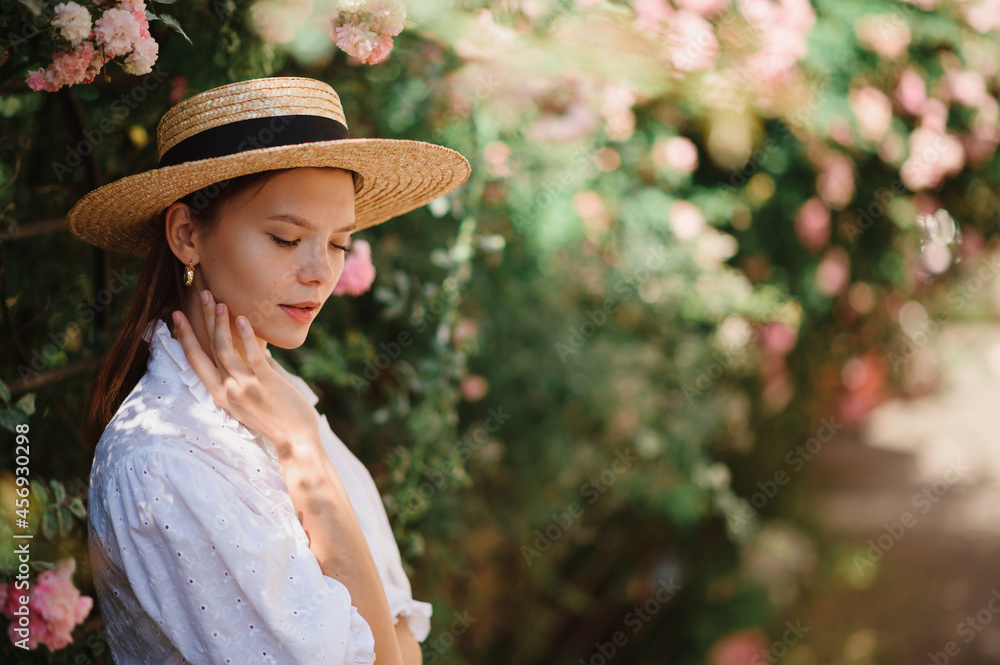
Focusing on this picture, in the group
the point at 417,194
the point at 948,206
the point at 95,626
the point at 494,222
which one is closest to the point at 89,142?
the point at 417,194

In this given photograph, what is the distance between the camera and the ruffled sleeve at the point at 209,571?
1.20 metres

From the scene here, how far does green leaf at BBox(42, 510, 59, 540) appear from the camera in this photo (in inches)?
60.2

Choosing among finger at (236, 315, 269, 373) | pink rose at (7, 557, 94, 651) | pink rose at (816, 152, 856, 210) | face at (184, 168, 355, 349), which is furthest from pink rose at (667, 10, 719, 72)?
pink rose at (7, 557, 94, 651)

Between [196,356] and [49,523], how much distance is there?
0.50 metres

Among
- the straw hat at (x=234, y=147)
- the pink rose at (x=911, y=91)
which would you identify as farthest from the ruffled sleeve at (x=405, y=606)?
the pink rose at (x=911, y=91)

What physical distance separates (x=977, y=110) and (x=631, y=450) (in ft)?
8.44

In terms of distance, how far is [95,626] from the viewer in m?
1.88

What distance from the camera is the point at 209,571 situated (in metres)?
1.20

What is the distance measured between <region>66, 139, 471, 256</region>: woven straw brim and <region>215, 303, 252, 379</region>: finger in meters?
0.23

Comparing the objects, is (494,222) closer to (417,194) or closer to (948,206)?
(417,194)

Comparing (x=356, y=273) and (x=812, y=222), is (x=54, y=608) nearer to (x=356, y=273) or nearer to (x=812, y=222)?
(x=356, y=273)

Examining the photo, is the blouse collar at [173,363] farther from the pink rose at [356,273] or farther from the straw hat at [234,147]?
the pink rose at [356,273]

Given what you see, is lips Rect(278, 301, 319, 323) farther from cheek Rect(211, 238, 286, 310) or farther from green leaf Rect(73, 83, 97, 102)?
green leaf Rect(73, 83, 97, 102)

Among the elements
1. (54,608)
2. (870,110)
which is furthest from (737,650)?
(54,608)
